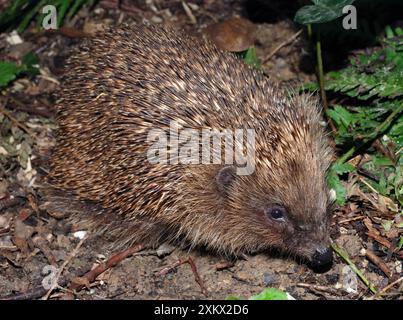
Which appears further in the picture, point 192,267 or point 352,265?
point 192,267

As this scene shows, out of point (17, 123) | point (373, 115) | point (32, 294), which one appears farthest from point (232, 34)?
point (32, 294)

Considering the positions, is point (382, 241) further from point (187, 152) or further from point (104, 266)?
point (104, 266)

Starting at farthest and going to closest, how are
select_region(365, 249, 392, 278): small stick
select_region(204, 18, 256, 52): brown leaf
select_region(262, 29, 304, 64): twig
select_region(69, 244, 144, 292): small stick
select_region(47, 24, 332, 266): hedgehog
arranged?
select_region(262, 29, 304, 64): twig
select_region(204, 18, 256, 52): brown leaf
select_region(69, 244, 144, 292): small stick
select_region(365, 249, 392, 278): small stick
select_region(47, 24, 332, 266): hedgehog

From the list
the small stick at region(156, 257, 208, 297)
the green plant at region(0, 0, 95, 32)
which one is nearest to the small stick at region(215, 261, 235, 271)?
the small stick at region(156, 257, 208, 297)

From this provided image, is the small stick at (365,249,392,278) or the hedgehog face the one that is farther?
the small stick at (365,249,392,278)

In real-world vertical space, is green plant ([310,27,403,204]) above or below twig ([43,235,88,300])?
above

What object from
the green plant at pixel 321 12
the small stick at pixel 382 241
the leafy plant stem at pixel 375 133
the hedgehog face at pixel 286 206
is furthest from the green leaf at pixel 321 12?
the small stick at pixel 382 241

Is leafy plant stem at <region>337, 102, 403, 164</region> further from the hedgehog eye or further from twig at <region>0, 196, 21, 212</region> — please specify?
twig at <region>0, 196, 21, 212</region>
